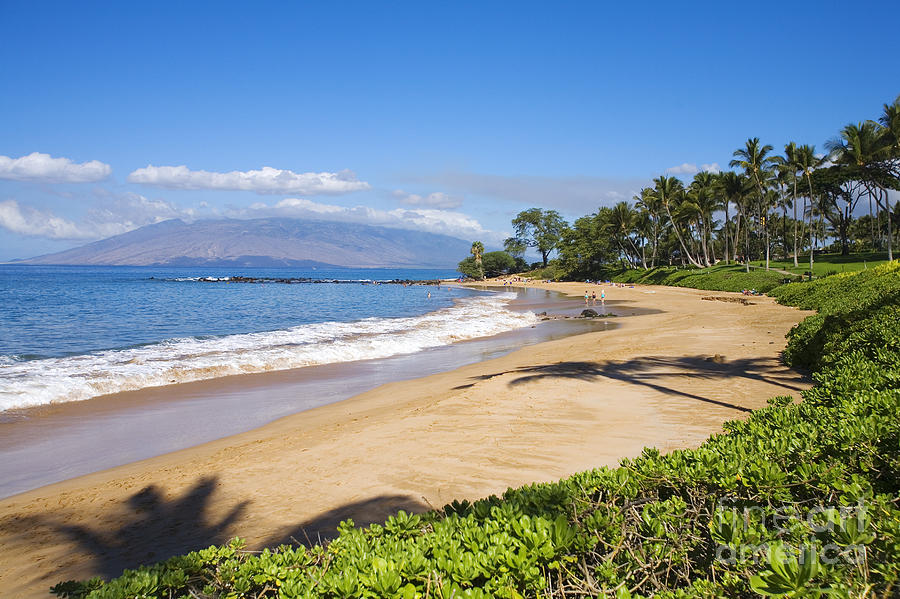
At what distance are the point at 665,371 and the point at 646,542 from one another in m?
9.44

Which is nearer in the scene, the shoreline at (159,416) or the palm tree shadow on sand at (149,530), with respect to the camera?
the palm tree shadow on sand at (149,530)

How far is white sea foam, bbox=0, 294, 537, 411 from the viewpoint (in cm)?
1235

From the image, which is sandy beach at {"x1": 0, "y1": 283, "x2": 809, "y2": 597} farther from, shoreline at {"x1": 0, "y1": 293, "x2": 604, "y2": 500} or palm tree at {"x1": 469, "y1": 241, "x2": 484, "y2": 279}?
palm tree at {"x1": 469, "y1": 241, "x2": 484, "y2": 279}

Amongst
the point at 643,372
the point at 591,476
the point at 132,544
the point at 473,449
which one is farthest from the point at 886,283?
the point at 132,544

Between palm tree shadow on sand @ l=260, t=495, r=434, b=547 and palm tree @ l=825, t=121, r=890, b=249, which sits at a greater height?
palm tree @ l=825, t=121, r=890, b=249

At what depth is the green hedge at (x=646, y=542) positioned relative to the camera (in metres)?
2.24

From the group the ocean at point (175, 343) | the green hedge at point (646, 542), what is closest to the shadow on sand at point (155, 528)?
the green hedge at point (646, 542)

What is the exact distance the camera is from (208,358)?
645 inches

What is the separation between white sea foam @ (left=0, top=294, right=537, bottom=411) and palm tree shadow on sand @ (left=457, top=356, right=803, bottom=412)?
7565 mm

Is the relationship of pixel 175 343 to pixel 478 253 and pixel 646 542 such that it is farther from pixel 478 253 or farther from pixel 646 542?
pixel 478 253

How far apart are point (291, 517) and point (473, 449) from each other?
2574 mm

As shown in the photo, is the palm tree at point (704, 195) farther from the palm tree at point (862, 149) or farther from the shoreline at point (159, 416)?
the shoreline at point (159, 416)

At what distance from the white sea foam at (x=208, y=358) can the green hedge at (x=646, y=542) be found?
12145 mm

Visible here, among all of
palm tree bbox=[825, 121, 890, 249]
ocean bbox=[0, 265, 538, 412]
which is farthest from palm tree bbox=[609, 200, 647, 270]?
ocean bbox=[0, 265, 538, 412]
